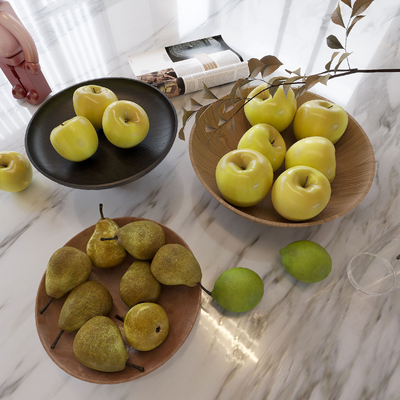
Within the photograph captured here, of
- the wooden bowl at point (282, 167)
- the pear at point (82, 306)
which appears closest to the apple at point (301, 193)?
the wooden bowl at point (282, 167)

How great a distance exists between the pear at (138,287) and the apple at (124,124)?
0.31 m

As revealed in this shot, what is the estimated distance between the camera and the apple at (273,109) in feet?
2.31

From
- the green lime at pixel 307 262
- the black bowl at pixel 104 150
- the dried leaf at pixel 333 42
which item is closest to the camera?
the dried leaf at pixel 333 42

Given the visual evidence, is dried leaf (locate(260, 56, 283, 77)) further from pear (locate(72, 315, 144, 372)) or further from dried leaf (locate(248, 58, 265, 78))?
pear (locate(72, 315, 144, 372))

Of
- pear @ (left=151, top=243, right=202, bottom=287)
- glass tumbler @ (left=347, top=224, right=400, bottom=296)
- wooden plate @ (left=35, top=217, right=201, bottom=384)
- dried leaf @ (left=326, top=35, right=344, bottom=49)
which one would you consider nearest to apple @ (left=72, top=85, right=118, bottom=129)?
wooden plate @ (left=35, top=217, right=201, bottom=384)

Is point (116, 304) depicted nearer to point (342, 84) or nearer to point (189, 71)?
point (189, 71)

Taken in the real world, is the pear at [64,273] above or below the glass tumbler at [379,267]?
above

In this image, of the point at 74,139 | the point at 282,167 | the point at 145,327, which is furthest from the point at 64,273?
the point at 282,167

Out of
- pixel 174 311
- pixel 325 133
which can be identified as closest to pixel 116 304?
pixel 174 311

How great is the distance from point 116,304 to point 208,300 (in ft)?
0.56

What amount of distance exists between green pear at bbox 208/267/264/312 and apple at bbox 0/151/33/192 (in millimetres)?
510

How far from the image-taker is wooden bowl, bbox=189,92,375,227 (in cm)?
61

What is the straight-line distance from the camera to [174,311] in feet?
1.67

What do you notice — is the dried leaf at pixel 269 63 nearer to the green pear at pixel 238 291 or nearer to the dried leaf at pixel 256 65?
the dried leaf at pixel 256 65
